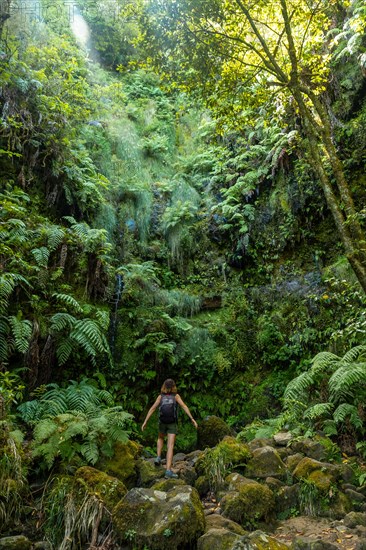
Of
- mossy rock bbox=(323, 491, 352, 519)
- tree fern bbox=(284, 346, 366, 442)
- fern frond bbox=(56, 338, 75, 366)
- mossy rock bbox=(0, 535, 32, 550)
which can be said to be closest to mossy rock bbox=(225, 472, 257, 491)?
mossy rock bbox=(323, 491, 352, 519)

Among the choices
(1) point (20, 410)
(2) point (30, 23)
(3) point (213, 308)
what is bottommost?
(1) point (20, 410)

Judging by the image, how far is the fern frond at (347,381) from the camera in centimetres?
555

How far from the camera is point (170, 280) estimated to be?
11.2 meters

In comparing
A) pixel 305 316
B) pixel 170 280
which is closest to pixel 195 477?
pixel 305 316

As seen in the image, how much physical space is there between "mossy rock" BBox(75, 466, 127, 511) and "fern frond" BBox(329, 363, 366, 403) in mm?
3264

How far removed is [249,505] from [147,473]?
156 cm

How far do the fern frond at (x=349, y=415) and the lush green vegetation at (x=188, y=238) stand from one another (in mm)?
26

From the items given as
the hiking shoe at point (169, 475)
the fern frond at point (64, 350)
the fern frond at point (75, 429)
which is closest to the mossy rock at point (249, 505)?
the hiking shoe at point (169, 475)

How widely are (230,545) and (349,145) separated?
8.93m

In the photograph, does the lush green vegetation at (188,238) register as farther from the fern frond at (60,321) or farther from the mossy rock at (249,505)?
the mossy rock at (249,505)

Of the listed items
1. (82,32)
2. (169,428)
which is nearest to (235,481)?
(169,428)

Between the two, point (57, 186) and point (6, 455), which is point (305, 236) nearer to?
point (57, 186)

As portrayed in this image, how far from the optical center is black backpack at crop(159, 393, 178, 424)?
18.8ft

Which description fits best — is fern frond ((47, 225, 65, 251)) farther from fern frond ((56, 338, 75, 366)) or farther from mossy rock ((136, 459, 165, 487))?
mossy rock ((136, 459, 165, 487))
